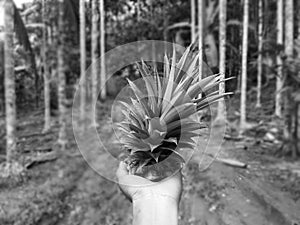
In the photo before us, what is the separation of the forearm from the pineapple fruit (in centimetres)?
9

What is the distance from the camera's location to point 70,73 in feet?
44.1

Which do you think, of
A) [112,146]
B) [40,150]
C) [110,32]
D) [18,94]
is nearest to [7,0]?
[40,150]

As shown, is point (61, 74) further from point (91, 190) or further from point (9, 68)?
point (91, 190)

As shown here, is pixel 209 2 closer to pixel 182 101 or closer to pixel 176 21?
pixel 176 21

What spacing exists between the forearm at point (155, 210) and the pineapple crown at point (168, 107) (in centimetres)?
16

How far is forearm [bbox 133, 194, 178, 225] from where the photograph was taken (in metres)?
1.18

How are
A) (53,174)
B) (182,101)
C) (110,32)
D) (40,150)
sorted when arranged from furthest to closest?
(110,32) < (40,150) < (53,174) < (182,101)

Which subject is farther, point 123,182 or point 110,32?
point 110,32

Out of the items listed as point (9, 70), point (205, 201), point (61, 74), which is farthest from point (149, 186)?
point (61, 74)

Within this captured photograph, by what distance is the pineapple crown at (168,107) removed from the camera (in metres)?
1.15

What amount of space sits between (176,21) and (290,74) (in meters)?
5.21

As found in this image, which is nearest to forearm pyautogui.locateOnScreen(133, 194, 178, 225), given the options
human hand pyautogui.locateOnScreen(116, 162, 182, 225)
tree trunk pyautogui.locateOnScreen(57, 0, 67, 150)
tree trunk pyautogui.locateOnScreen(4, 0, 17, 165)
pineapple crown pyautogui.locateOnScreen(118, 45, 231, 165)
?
human hand pyautogui.locateOnScreen(116, 162, 182, 225)

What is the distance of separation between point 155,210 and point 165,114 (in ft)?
1.29

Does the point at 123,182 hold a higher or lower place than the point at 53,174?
higher
